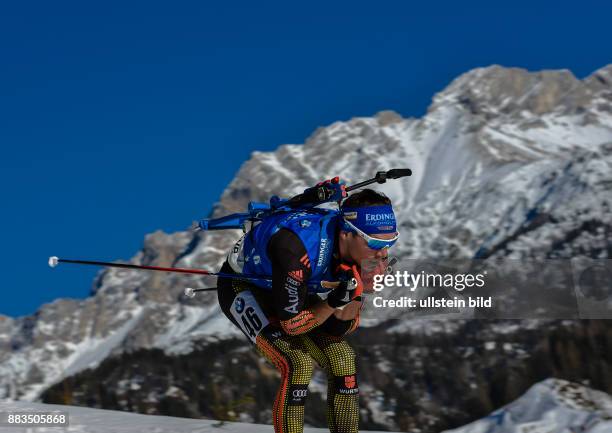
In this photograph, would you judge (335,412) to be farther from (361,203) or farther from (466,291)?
(466,291)

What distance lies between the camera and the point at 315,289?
7012mm

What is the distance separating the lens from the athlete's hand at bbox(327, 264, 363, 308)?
21.4 ft

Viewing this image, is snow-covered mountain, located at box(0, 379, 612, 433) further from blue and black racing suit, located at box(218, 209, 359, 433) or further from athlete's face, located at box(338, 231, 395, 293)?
athlete's face, located at box(338, 231, 395, 293)

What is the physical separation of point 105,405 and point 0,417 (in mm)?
5132

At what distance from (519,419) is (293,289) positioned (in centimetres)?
352

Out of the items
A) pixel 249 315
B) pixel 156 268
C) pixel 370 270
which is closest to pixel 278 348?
pixel 249 315

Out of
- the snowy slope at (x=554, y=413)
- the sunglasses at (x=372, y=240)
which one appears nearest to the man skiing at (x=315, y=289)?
the sunglasses at (x=372, y=240)

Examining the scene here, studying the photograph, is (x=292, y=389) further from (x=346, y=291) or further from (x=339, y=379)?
(x=346, y=291)

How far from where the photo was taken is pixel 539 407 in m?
8.89

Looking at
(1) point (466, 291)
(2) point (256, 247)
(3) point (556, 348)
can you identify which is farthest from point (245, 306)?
(3) point (556, 348)

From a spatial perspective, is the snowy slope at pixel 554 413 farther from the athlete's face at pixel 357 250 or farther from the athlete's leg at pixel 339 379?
the athlete's face at pixel 357 250

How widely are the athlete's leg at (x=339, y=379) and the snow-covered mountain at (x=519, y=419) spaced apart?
89.5 inches

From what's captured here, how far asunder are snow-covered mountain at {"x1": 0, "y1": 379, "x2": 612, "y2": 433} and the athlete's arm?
2975 millimetres

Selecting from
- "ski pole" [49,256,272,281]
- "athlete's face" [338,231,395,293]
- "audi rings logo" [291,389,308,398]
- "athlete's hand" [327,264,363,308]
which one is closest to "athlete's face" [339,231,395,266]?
"athlete's face" [338,231,395,293]
